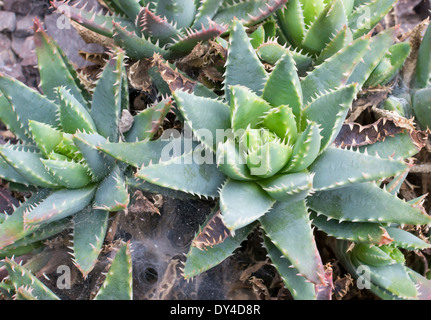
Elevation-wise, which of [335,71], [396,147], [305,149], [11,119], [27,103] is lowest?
[11,119]

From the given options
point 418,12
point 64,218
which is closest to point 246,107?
point 64,218

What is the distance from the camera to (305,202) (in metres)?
1.46

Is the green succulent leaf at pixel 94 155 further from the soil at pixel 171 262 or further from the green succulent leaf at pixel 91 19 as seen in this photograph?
the green succulent leaf at pixel 91 19

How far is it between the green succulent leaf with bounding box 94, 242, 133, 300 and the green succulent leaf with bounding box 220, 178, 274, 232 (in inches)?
15.1

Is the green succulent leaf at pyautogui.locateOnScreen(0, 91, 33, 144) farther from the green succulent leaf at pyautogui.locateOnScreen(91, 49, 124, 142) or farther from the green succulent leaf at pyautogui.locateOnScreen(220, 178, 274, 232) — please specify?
the green succulent leaf at pyautogui.locateOnScreen(220, 178, 274, 232)

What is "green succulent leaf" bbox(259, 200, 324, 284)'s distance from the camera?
4.28ft

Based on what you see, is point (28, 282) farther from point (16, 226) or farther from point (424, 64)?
point (424, 64)

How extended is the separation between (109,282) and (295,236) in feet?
2.14

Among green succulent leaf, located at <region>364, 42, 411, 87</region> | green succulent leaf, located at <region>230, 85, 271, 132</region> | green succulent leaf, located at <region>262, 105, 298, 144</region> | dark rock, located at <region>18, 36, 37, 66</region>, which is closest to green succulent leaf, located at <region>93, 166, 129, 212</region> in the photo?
green succulent leaf, located at <region>230, 85, 271, 132</region>

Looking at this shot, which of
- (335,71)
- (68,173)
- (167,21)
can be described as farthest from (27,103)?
(335,71)

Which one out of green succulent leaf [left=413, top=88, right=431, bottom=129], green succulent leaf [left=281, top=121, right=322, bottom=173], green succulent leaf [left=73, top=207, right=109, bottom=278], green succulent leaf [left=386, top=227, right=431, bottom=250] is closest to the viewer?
green succulent leaf [left=281, top=121, right=322, bottom=173]

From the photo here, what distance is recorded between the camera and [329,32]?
1.71 metres

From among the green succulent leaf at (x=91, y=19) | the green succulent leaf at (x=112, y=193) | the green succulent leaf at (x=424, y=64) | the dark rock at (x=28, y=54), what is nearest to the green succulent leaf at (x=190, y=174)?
the green succulent leaf at (x=112, y=193)
